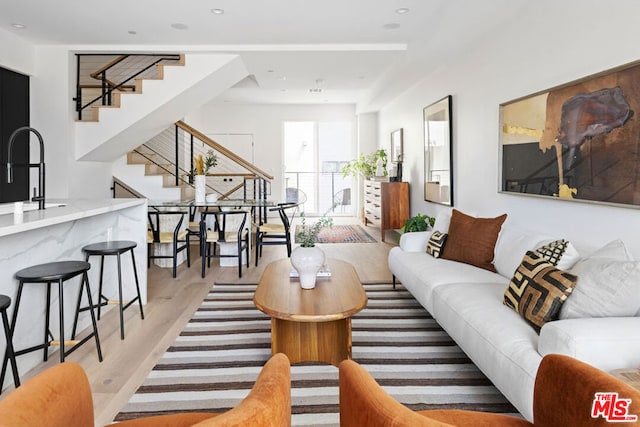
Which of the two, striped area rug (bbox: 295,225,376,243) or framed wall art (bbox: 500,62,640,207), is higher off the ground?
framed wall art (bbox: 500,62,640,207)

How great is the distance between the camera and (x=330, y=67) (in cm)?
621

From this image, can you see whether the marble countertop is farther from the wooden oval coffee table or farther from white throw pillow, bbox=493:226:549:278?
white throw pillow, bbox=493:226:549:278

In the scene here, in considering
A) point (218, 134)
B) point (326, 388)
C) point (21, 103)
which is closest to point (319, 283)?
point (326, 388)

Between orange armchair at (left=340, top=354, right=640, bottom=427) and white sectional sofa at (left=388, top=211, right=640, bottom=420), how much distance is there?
0.49 meters

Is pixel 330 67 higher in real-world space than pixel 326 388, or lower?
higher

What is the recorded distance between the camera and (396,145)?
8.02 m

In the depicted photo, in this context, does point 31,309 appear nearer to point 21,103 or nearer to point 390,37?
point 21,103

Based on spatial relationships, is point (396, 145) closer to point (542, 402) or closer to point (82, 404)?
point (542, 402)

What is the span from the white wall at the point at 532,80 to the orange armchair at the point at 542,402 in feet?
5.07

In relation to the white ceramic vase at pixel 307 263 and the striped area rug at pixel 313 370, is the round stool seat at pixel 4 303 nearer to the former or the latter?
the striped area rug at pixel 313 370

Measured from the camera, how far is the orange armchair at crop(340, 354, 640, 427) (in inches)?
36.9

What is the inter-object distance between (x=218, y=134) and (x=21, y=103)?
5.27 m

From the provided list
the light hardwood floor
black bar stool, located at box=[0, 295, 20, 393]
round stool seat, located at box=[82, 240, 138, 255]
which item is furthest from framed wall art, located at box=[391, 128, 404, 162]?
black bar stool, located at box=[0, 295, 20, 393]

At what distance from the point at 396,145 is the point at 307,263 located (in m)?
5.81
